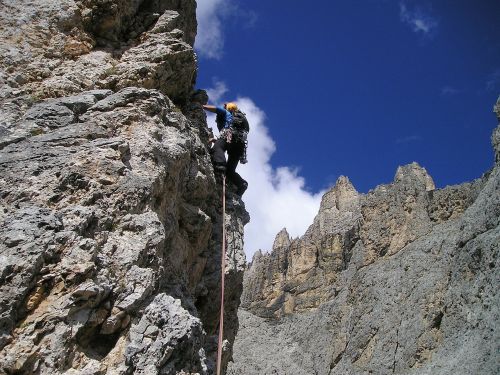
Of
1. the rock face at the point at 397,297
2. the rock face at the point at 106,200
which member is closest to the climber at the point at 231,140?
the rock face at the point at 106,200

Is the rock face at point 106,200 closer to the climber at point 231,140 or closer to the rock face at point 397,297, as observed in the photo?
the climber at point 231,140

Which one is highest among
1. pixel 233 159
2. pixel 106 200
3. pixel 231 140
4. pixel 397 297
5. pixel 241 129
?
pixel 397 297

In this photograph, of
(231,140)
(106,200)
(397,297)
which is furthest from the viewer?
(397,297)

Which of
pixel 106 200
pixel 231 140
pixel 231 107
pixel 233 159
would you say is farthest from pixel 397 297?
pixel 106 200

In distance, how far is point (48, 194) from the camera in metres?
6.08

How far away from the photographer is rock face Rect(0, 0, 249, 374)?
5.17 m

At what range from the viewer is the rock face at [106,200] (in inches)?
204

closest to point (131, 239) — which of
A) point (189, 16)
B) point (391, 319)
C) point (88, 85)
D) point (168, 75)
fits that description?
point (88, 85)

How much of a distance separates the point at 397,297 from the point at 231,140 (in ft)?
81.7

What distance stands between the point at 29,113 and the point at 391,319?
28949 mm

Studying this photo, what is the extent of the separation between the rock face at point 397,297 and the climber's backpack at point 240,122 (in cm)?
1339

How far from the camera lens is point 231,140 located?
11945mm

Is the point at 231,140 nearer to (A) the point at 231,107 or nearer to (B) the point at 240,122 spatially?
(B) the point at 240,122

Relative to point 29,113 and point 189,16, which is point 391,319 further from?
point 29,113
